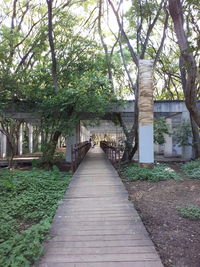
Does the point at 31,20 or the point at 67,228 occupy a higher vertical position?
the point at 31,20

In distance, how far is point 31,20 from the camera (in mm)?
12695

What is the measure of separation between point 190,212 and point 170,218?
1.37 ft

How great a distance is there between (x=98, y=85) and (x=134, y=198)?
5759 millimetres

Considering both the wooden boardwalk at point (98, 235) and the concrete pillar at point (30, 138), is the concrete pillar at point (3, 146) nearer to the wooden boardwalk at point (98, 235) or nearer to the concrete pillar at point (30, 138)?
the concrete pillar at point (30, 138)

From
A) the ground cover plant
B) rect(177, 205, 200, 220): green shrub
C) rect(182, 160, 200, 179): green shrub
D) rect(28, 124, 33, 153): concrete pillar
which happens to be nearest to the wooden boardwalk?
the ground cover plant

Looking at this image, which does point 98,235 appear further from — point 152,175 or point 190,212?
point 152,175

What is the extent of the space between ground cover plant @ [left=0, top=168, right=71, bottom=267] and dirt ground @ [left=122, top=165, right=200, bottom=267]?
1.54m

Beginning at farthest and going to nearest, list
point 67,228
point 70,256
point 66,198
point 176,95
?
point 176,95, point 66,198, point 67,228, point 70,256

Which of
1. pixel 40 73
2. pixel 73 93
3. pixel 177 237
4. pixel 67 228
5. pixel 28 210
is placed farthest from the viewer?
pixel 40 73

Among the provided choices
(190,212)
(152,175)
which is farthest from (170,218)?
(152,175)

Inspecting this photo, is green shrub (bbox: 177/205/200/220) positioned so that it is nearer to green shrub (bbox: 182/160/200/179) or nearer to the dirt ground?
the dirt ground

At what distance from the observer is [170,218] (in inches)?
167

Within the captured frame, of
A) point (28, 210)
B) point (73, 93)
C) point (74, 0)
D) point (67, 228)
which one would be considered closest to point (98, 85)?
point (73, 93)

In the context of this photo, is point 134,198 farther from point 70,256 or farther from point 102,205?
point 70,256
